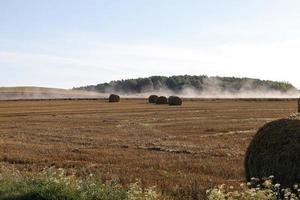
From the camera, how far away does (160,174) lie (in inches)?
608

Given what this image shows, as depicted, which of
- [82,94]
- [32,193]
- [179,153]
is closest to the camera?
[32,193]

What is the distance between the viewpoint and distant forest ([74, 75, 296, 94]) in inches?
5605

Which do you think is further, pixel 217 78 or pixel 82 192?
pixel 217 78

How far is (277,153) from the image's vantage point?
11.3 m

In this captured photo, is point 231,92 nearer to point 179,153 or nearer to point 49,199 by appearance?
point 179,153

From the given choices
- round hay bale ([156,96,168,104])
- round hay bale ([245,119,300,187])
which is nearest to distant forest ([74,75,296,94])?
round hay bale ([156,96,168,104])

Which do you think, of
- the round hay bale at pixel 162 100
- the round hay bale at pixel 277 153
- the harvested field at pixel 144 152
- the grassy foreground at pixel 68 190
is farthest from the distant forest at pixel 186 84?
the grassy foreground at pixel 68 190

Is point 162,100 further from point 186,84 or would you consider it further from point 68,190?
point 186,84

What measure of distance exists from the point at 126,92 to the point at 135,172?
134521 mm

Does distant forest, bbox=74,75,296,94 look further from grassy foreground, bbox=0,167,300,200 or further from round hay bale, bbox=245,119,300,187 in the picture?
grassy foreground, bbox=0,167,300,200

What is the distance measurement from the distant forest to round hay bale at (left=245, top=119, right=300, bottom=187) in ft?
422

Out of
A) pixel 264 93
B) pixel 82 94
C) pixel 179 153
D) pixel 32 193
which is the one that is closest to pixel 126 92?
pixel 82 94

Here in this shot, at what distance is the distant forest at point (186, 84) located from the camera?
142 meters

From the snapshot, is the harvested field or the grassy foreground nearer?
the grassy foreground
